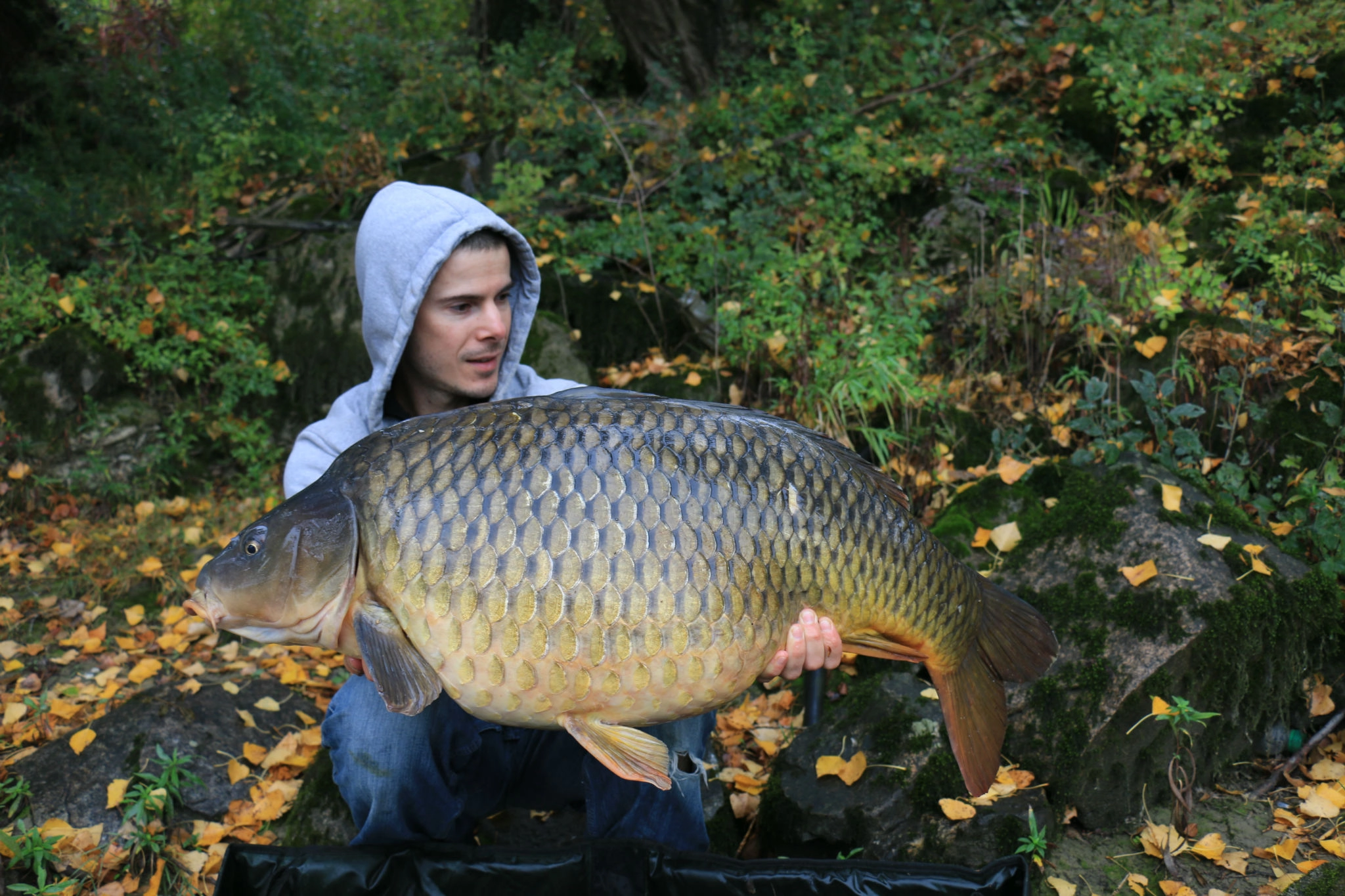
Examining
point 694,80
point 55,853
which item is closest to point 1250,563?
point 55,853

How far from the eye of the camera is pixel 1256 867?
5.85 ft

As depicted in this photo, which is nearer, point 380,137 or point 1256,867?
point 1256,867

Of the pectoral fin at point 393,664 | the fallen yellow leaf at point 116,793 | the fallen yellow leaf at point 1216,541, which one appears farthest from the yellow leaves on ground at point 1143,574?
the fallen yellow leaf at point 116,793

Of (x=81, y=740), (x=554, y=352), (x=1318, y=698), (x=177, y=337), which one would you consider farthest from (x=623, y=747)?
(x=177, y=337)

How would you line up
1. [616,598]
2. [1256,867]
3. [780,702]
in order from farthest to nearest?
[780,702] < [1256,867] < [616,598]

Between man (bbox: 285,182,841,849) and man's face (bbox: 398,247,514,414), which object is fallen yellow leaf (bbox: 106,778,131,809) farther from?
man's face (bbox: 398,247,514,414)

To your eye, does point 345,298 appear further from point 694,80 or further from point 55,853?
point 55,853

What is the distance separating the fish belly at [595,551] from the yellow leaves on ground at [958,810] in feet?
2.32

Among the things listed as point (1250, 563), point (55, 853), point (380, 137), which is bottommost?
point (55, 853)

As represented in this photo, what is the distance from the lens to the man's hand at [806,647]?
1.34 m

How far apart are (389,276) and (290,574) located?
0.70m

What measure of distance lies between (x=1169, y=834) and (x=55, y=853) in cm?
224

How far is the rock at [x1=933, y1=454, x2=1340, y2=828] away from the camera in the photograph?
1893mm

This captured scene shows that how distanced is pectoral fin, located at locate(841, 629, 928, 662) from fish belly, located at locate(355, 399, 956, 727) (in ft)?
0.40
